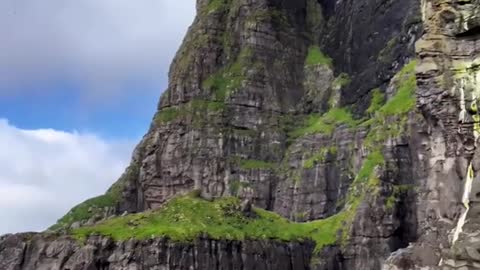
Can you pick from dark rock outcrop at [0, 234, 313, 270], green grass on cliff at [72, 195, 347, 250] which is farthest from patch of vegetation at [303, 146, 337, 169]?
dark rock outcrop at [0, 234, 313, 270]

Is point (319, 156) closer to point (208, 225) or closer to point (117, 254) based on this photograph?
point (208, 225)

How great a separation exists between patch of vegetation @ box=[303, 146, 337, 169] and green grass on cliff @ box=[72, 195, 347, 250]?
2274 cm

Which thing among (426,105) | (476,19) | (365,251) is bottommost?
(365,251)

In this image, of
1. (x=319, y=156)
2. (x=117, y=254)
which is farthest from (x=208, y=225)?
(x=319, y=156)

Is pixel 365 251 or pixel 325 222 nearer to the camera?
pixel 365 251

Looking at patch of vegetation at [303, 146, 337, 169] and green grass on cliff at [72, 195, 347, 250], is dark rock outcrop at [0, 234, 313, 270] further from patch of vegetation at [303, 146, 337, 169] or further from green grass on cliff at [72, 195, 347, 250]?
patch of vegetation at [303, 146, 337, 169]

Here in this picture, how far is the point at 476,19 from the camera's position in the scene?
181ft

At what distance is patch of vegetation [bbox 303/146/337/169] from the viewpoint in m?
191

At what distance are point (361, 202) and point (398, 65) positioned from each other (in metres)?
45.6

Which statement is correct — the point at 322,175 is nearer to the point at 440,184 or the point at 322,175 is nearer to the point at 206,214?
the point at 206,214

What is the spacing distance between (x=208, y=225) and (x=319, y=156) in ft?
160

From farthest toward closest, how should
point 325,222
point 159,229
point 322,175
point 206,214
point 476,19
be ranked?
1. point 322,175
2. point 325,222
3. point 206,214
4. point 159,229
5. point 476,19

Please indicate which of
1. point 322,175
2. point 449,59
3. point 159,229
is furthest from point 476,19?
point 322,175

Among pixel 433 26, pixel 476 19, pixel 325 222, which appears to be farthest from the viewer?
pixel 325 222
